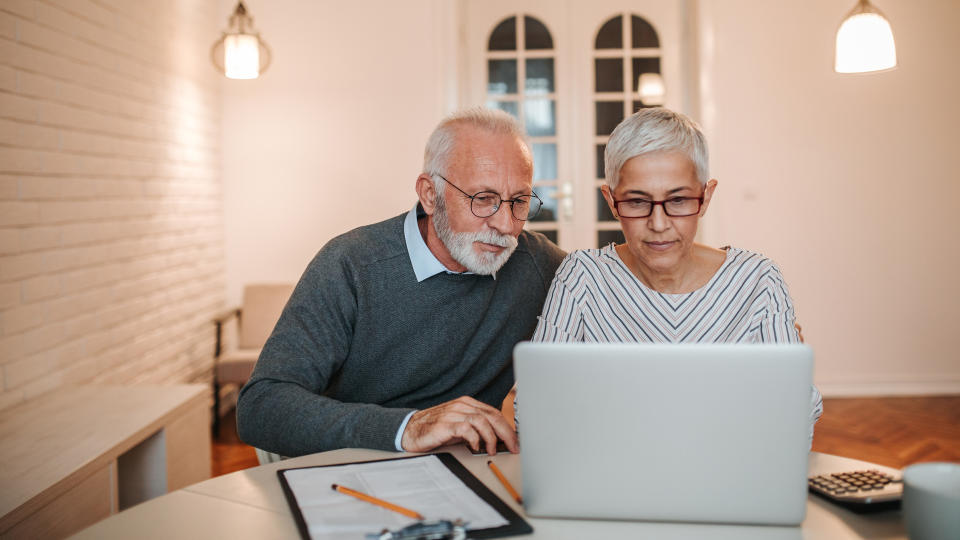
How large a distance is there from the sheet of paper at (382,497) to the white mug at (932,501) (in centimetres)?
48

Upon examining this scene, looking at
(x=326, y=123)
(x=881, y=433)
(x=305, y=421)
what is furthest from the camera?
(x=326, y=123)

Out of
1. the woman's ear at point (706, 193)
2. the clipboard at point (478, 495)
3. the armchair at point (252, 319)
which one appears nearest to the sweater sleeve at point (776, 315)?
the woman's ear at point (706, 193)

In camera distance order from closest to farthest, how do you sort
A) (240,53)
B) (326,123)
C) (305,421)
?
(305,421), (240,53), (326,123)

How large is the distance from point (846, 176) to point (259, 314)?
12.1 ft

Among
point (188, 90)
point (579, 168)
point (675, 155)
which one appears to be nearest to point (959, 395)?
point (579, 168)

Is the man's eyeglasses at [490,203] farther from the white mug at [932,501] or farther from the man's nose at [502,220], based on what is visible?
the white mug at [932,501]

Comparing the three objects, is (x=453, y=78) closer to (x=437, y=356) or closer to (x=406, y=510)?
(x=437, y=356)

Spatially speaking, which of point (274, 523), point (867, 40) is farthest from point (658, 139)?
point (867, 40)

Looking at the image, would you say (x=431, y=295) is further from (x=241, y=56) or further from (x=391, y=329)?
(x=241, y=56)

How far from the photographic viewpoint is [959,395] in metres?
4.59

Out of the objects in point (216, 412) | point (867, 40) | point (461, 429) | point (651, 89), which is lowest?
point (216, 412)

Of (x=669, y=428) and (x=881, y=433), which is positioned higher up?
(x=669, y=428)

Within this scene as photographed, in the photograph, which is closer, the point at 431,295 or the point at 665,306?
the point at 665,306

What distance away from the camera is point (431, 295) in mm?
1802
